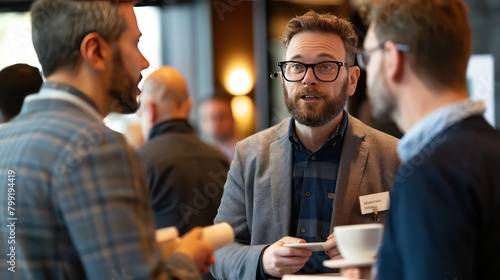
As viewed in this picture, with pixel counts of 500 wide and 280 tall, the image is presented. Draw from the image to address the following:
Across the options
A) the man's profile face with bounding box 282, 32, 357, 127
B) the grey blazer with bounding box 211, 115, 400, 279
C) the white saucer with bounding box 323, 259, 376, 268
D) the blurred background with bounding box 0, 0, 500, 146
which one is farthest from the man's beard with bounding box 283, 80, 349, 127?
the blurred background with bounding box 0, 0, 500, 146

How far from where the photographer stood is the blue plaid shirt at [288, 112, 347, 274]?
10.0 ft

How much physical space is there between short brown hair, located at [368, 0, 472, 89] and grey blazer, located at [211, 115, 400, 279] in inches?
39.9

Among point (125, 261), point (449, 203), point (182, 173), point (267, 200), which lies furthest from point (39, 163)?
point (182, 173)

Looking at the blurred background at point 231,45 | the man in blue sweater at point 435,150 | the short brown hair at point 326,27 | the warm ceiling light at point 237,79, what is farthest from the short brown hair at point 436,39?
the warm ceiling light at point 237,79

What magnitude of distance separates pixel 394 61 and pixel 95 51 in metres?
0.79

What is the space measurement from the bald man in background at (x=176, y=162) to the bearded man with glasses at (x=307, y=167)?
3.69ft

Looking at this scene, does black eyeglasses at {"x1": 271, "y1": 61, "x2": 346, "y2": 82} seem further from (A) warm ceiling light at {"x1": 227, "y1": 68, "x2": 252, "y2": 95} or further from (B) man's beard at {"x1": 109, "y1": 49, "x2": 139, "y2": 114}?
(A) warm ceiling light at {"x1": 227, "y1": 68, "x2": 252, "y2": 95}

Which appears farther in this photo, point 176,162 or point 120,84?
point 176,162

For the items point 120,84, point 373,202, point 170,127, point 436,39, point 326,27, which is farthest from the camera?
point 170,127

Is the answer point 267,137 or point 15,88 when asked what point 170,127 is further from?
point 267,137

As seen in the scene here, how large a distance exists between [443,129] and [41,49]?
1063mm

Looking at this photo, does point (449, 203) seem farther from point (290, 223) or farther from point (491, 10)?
point (491, 10)

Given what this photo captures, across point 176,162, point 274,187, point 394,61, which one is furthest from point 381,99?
point 176,162

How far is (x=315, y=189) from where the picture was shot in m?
3.10
